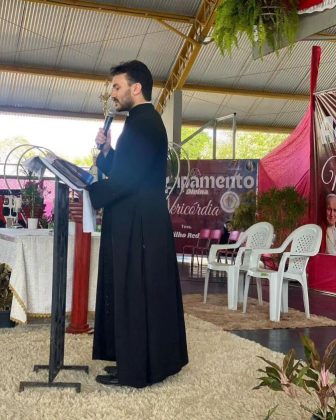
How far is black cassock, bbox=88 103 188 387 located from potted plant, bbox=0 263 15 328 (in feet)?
5.32

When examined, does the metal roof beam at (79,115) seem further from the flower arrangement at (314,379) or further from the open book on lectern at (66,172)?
the flower arrangement at (314,379)

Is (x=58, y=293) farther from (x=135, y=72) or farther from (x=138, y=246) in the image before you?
(x=135, y=72)

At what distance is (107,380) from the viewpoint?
2.67 meters

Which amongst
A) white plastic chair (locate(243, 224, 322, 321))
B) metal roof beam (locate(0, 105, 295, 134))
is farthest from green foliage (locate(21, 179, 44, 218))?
metal roof beam (locate(0, 105, 295, 134))

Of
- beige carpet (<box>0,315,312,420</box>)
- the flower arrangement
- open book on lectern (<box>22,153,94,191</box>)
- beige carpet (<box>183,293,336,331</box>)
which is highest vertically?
open book on lectern (<box>22,153,94,191</box>)

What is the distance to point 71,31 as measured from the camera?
10539 millimetres

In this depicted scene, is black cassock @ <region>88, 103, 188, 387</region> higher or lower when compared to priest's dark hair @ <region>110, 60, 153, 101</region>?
lower

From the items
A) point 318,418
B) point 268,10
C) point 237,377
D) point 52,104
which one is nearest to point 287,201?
point 268,10

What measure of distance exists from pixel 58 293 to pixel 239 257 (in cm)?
275

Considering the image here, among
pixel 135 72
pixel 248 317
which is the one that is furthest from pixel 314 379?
pixel 248 317

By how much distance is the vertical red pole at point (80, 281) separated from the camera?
3.72 metres

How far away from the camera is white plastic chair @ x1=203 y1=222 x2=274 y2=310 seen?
517 centimetres

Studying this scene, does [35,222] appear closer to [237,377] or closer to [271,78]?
[237,377]

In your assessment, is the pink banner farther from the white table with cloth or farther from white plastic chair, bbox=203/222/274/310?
the white table with cloth
